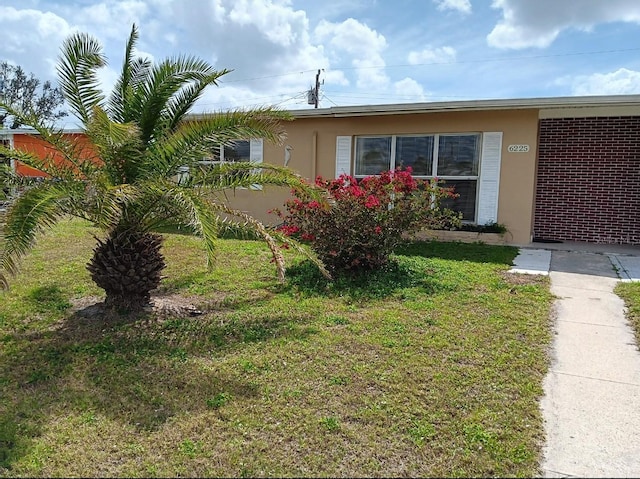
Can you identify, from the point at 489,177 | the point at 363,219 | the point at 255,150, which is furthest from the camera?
the point at 255,150

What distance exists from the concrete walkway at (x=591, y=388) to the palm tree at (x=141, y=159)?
2.58 m

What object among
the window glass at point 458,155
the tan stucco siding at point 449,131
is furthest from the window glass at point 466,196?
the tan stucco siding at point 449,131

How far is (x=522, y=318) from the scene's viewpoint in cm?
518

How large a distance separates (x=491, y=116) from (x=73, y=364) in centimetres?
869

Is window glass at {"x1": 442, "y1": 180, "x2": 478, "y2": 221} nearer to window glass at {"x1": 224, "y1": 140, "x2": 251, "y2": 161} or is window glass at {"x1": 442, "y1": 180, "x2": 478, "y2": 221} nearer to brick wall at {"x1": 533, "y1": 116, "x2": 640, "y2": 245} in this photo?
brick wall at {"x1": 533, "y1": 116, "x2": 640, "y2": 245}

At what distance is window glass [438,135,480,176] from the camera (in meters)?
9.98

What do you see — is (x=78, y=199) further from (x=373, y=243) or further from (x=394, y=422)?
(x=373, y=243)

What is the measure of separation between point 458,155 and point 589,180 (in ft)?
10.1

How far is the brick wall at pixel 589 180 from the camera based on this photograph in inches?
398

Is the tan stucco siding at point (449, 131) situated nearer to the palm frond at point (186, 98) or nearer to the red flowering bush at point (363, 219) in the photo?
the red flowering bush at point (363, 219)

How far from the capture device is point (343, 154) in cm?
1095

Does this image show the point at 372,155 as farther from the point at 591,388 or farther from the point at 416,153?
the point at 591,388

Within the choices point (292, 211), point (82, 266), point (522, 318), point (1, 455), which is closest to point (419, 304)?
point (522, 318)

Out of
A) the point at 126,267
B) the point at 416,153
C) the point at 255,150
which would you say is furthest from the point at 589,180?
the point at 126,267
